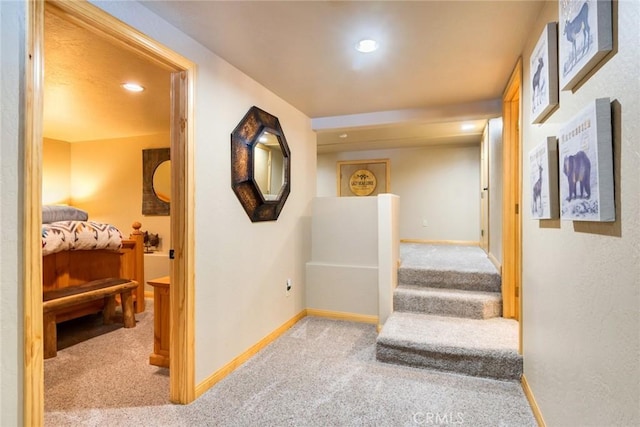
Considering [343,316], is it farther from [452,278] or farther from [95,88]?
[95,88]

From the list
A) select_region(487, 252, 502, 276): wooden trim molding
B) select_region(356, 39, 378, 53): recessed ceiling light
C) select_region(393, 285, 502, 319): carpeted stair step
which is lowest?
select_region(393, 285, 502, 319): carpeted stair step

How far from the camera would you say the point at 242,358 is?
8.37 feet

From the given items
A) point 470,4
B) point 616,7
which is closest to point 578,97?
point 616,7

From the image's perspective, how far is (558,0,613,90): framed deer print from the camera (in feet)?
3.21

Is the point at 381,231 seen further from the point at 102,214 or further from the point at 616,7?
the point at 102,214

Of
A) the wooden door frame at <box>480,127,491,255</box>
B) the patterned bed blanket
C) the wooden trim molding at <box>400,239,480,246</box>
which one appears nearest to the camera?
the patterned bed blanket

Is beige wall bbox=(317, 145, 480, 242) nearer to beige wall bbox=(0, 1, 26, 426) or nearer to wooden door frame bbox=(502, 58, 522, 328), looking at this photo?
wooden door frame bbox=(502, 58, 522, 328)

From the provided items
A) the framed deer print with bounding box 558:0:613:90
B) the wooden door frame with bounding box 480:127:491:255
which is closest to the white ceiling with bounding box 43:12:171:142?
the framed deer print with bounding box 558:0:613:90

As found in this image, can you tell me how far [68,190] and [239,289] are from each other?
4126 mm

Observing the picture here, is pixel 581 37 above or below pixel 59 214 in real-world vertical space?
above

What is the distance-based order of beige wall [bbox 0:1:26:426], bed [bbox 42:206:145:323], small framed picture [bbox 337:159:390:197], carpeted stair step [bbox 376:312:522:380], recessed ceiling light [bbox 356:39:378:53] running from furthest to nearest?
small framed picture [bbox 337:159:390:197] → bed [bbox 42:206:145:323] → carpeted stair step [bbox 376:312:522:380] → recessed ceiling light [bbox 356:39:378:53] → beige wall [bbox 0:1:26:426]

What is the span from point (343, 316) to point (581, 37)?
3073 millimetres

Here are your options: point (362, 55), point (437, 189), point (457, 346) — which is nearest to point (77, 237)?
point (362, 55)

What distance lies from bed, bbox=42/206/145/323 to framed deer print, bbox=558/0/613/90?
4080 millimetres
